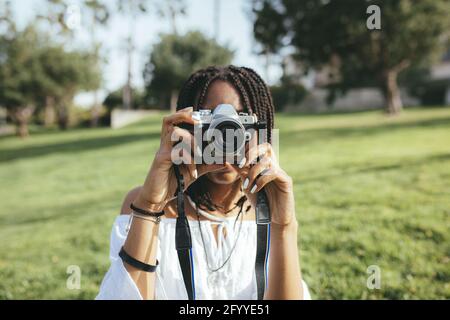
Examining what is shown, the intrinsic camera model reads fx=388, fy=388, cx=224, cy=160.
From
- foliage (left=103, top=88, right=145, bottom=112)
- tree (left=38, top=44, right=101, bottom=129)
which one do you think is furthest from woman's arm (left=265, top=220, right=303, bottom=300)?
foliage (left=103, top=88, right=145, bottom=112)

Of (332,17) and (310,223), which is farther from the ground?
(332,17)

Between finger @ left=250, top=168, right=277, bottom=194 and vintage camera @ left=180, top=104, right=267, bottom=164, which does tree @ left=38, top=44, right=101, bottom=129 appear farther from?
finger @ left=250, top=168, right=277, bottom=194

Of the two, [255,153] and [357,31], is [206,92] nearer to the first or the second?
[255,153]

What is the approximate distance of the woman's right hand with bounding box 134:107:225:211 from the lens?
60.5 inches

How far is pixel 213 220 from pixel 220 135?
1.63 feet

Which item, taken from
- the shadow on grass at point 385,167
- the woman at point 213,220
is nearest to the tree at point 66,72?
the shadow on grass at point 385,167

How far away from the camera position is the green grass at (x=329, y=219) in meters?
3.11

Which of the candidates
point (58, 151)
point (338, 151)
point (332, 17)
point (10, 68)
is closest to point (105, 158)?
point (58, 151)

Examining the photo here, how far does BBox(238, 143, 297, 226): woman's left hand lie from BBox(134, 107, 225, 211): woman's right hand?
0.17 meters

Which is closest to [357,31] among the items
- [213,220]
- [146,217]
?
[213,220]

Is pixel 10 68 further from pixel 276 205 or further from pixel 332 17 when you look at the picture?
pixel 276 205
